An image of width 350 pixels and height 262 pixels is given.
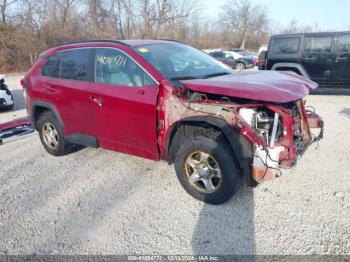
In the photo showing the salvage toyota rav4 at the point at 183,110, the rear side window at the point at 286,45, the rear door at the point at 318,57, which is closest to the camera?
the salvage toyota rav4 at the point at 183,110

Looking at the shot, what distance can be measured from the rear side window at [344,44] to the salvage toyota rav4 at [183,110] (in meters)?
6.52

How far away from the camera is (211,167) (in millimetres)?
3467

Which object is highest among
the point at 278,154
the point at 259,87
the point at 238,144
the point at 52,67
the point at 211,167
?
the point at 52,67

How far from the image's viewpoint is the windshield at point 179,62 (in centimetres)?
386

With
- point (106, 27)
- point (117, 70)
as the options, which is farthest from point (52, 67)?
point (106, 27)

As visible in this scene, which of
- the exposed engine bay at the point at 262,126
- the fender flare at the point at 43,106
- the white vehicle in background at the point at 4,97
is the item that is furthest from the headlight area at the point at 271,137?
the white vehicle in background at the point at 4,97

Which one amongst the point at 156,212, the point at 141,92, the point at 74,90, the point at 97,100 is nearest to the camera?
the point at 156,212

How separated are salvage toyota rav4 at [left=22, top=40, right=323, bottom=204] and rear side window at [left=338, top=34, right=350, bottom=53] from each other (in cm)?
652

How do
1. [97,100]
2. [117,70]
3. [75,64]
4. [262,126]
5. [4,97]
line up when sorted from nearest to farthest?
[262,126] → [117,70] → [97,100] → [75,64] → [4,97]

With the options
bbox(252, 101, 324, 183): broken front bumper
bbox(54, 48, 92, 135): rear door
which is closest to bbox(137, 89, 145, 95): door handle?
bbox(54, 48, 92, 135): rear door

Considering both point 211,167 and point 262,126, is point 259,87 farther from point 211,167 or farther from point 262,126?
point 211,167

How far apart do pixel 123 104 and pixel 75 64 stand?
4.10 ft

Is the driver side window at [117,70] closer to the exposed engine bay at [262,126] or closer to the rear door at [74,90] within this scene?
the rear door at [74,90]

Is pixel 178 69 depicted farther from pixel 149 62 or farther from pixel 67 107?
pixel 67 107
